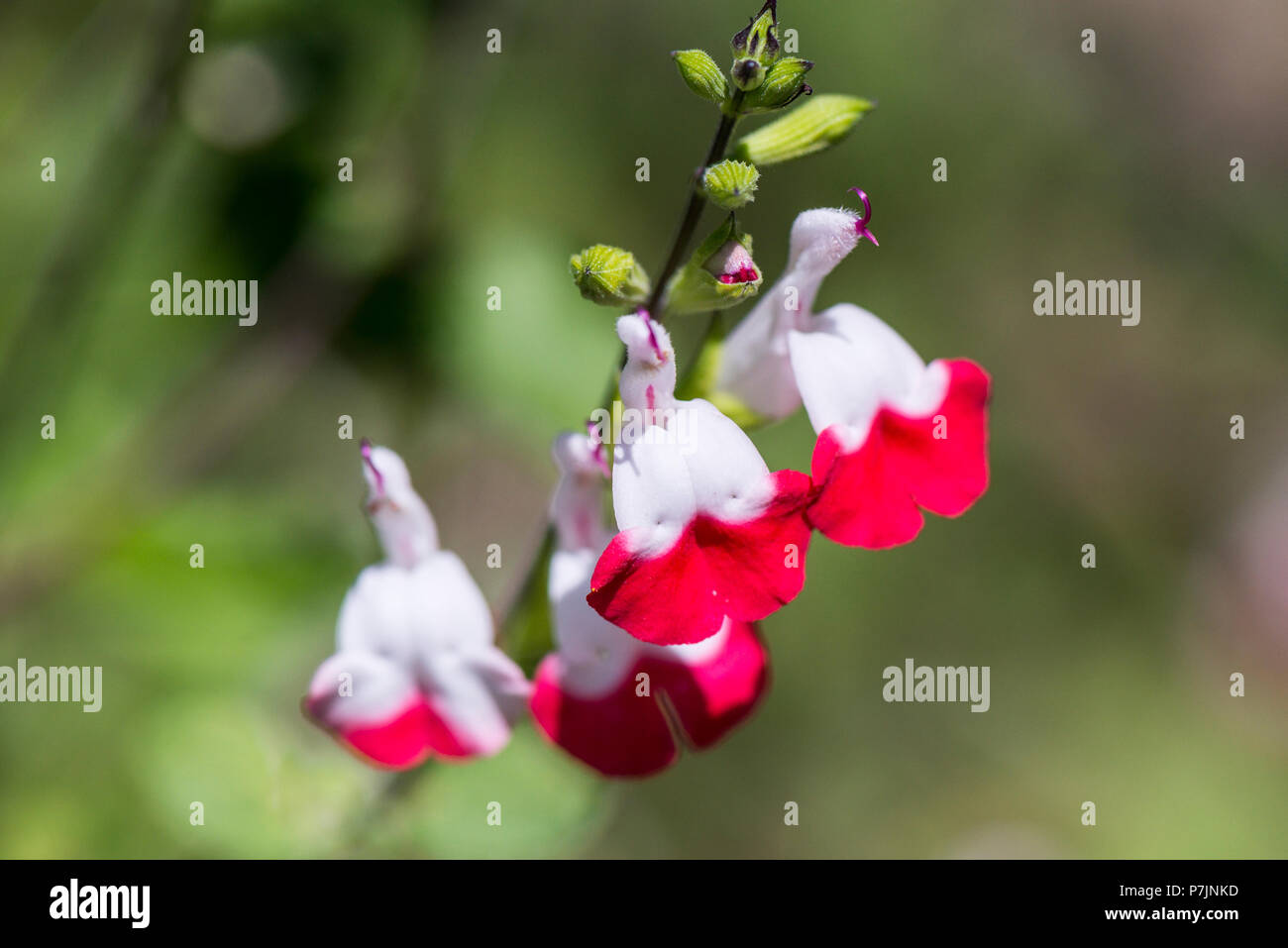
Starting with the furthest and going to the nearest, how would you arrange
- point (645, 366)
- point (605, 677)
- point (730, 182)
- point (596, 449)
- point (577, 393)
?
point (577, 393) < point (605, 677) < point (596, 449) < point (645, 366) < point (730, 182)

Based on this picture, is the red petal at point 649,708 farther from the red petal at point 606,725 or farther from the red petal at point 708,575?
the red petal at point 708,575

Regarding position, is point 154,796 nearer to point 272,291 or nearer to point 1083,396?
point 272,291

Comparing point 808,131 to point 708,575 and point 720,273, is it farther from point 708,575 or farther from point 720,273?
point 708,575

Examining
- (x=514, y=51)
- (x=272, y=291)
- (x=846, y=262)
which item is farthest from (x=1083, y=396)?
(x=272, y=291)

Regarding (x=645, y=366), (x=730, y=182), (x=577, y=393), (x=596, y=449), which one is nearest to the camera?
(x=730, y=182)

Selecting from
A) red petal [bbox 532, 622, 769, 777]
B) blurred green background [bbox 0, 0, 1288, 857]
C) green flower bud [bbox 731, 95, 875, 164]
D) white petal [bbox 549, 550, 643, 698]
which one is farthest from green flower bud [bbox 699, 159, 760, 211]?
blurred green background [bbox 0, 0, 1288, 857]

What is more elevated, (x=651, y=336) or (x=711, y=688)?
(x=651, y=336)

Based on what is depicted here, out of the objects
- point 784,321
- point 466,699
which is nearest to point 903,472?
point 784,321
